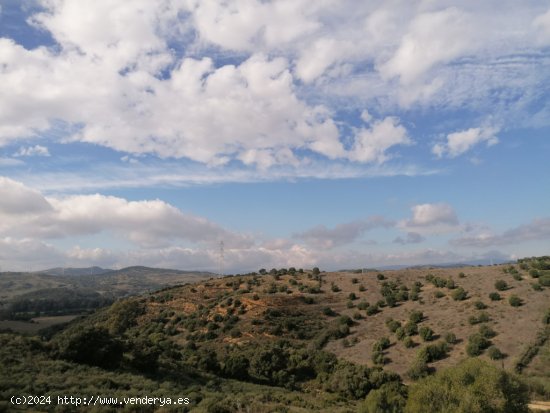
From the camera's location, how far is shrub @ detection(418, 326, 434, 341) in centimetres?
4800

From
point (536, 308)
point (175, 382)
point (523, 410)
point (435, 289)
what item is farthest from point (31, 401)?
point (435, 289)

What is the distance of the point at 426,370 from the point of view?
134 feet

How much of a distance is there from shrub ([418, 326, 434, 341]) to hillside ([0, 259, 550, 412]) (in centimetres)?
23

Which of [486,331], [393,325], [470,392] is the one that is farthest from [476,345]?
[470,392]

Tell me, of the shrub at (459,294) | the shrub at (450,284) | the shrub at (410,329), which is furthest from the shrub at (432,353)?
the shrub at (450,284)

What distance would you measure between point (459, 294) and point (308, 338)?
930 inches

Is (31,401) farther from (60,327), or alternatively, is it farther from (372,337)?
(60,327)

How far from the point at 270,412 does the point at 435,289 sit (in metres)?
52.5

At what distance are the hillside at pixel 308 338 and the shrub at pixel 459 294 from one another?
0.17 m

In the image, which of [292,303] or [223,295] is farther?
[223,295]

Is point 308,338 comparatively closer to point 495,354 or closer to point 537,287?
point 495,354

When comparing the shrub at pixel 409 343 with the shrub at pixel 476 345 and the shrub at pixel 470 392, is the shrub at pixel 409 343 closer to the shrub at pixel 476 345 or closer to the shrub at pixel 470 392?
the shrub at pixel 476 345

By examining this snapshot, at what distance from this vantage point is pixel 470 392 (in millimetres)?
21844

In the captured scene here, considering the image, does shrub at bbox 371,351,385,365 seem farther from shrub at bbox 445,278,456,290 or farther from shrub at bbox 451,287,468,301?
shrub at bbox 445,278,456,290
